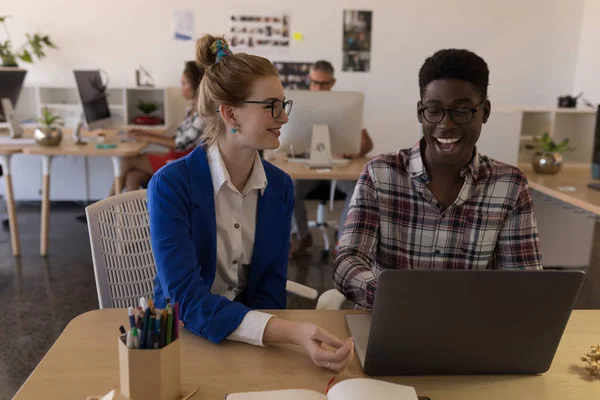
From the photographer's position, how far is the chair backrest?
150cm

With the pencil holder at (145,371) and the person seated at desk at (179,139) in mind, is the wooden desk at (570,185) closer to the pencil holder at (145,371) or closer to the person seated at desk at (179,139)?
the person seated at desk at (179,139)

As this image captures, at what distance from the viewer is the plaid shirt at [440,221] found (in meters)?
1.41

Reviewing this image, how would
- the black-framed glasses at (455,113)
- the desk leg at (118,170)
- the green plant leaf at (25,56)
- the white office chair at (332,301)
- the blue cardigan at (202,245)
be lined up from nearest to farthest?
the blue cardigan at (202,245) < the black-framed glasses at (455,113) < the white office chair at (332,301) < the desk leg at (118,170) < the green plant leaf at (25,56)

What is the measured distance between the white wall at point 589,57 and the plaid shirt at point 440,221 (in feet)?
12.7

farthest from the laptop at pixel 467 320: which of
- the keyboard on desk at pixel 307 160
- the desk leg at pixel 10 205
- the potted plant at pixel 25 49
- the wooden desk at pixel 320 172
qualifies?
the potted plant at pixel 25 49

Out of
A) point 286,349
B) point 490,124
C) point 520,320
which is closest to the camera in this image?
point 520,320

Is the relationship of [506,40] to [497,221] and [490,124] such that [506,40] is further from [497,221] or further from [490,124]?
[497,221]

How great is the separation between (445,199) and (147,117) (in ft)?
13.0

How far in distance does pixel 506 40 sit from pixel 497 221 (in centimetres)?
415

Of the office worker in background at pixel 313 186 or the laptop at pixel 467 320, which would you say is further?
the office worker in background at pixel 313 186

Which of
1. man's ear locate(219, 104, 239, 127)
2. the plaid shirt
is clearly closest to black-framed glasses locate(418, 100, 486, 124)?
the plaid shirt

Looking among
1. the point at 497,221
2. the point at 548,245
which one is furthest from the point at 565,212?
the point at 497,221

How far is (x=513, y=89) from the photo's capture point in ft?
16.8

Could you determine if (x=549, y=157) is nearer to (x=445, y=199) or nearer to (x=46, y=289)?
(x=445, y=199)
